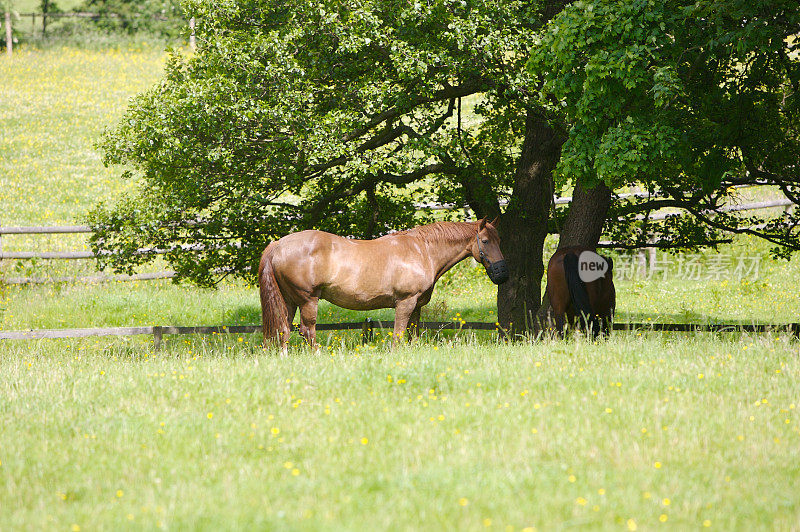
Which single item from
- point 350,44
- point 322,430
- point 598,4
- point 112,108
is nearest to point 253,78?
point 350,44

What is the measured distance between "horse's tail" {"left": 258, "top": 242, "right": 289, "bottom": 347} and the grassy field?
0.49 metres

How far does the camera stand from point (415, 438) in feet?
20.0

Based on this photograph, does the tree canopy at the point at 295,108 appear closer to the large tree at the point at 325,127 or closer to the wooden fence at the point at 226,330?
the large tree at the point at 325,127

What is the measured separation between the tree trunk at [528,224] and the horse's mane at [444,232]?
2.51 meters

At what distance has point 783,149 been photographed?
12.4 m

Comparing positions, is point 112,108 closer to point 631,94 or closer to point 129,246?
point 129,246

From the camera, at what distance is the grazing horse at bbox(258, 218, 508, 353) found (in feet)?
33.5

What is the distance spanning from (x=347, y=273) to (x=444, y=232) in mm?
1533

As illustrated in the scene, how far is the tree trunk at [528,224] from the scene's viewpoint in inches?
517

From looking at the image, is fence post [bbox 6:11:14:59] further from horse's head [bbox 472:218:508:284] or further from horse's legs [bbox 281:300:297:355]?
horse's head [bbox 472:218:508:284]

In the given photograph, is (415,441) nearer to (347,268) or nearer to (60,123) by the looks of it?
(347,268)

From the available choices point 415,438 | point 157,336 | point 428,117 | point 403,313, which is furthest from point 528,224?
point 415,438

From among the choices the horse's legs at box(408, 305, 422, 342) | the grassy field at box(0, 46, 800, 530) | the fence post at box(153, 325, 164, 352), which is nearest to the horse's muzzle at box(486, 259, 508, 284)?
the horse's legs at box(408, 305, 422, 342)

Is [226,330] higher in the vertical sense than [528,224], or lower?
lower
